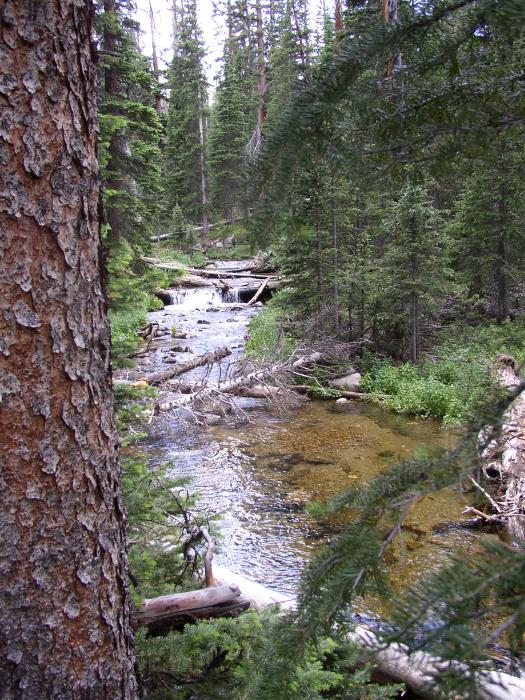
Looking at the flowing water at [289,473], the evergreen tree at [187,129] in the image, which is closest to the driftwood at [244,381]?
the flowing water at [289,473]

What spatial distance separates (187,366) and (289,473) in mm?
4549

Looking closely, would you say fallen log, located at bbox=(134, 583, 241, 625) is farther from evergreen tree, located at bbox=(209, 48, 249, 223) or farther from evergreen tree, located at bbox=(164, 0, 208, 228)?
evergreen tree, located at bbox=(164, 0, 208, 228)

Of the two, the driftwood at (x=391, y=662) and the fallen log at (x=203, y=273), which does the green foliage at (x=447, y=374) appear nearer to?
the driftwood at (x=391, y=662)

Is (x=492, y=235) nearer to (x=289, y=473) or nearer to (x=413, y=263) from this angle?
(x=413, y=263)

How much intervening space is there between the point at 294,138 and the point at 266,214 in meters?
0.29

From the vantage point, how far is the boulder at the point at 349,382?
11.9 m

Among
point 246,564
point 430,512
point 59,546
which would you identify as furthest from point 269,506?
point 59,546

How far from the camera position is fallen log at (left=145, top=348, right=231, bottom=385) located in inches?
409

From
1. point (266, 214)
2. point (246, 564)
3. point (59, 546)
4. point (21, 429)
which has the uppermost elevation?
point (266, 214)

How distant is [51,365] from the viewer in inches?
75.3

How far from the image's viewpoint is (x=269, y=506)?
7.07 metres

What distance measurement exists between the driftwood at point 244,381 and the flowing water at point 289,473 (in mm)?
336

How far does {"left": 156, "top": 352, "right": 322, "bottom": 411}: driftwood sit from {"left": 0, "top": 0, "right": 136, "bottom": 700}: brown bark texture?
7060 millimetres

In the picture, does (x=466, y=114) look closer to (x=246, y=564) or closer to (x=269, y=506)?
(x=246, y=564)
